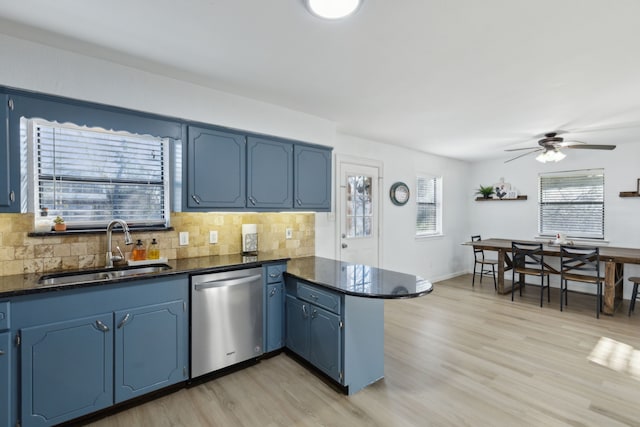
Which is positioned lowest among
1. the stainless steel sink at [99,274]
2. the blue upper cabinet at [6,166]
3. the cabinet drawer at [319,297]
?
the cabinet drawer at [319,297]

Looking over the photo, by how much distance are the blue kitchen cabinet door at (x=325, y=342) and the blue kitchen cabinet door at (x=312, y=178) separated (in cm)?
122

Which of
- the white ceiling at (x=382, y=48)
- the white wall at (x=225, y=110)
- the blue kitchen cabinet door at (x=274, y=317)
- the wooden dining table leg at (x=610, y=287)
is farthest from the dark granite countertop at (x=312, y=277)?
the wooden dining table leg at (x=610, y=287)

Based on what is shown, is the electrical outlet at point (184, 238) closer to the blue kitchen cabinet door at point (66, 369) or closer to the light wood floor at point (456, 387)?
the blue kitchen cabinet door at point (66, 369)

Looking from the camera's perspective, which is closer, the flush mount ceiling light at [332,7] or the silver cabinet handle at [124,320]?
the flush mount ceiling light at [332,7]

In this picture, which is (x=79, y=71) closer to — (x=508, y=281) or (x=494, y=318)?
(x=494, y=318)

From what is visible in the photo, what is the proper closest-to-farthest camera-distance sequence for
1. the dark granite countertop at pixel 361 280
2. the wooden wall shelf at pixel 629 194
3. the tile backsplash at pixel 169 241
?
the dark granite countertop at pixel 361 280 < the tile backsplash at pixel 169 241 < the wooden wall shelf at pixel 629 194

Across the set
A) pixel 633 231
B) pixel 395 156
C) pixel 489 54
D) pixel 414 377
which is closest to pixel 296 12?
pixel 489 54

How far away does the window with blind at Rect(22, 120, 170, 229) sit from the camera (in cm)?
224

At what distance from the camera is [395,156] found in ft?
16.5

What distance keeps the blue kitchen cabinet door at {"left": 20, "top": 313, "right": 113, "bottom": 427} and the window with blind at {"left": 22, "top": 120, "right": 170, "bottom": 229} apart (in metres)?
0.87

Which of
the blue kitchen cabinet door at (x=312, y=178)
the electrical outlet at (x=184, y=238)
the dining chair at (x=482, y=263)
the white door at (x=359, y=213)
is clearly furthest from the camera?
the dining chair at (x=482, y=263)

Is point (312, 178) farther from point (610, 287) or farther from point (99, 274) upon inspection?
point (610, 287)

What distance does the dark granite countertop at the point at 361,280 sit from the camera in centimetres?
198

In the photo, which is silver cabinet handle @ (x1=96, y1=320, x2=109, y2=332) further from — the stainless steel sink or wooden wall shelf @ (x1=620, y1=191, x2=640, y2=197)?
wooden wall shelf @ (x1=620, y1=191, x2=640, y2=197)
